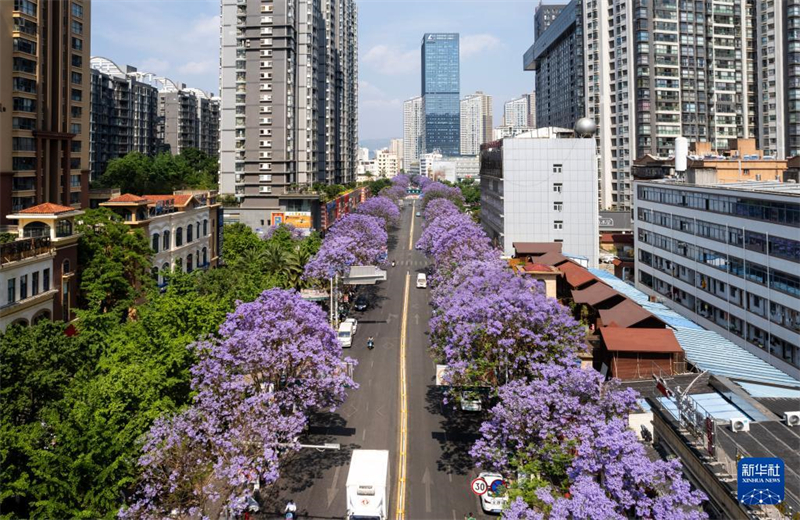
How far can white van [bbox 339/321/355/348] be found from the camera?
56.7 meters

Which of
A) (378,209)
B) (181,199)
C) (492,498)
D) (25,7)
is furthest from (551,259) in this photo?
(25,7)

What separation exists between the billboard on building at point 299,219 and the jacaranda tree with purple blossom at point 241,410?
2700 inches

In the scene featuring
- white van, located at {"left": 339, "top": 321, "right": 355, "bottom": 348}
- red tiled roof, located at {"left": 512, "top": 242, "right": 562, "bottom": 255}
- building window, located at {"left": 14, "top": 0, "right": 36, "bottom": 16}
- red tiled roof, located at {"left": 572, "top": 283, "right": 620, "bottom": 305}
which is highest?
building window, located at {"left": 14, "top": 0, "right": 36, "bottom": 16}

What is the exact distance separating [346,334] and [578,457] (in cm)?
3986

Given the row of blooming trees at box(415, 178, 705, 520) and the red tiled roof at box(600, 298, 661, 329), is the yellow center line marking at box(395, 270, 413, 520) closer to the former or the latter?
the row of blooming trees at box(415, 178, 705, 520)

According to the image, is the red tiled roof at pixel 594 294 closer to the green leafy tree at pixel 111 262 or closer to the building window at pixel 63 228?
the green leafy tree at pixel 111 262

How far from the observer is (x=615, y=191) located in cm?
12725

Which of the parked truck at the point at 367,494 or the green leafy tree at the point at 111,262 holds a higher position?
the green leafy tree at the point at 111,262

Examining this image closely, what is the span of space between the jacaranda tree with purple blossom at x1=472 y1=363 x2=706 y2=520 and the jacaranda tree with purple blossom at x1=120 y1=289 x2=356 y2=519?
9.89m

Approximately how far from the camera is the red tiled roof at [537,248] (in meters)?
73.6

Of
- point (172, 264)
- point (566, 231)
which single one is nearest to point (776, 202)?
point (566, 231)

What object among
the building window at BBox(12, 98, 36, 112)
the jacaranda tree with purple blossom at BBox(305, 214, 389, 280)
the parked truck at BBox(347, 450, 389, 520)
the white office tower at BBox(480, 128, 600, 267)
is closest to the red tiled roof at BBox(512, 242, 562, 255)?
the white office tower at BBox(480, 128, 600, 267)

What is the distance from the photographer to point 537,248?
75.6 meters

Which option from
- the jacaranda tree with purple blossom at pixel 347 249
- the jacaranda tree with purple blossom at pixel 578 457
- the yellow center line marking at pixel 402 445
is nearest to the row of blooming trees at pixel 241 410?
the yellow center line marking at pixel 402 445
